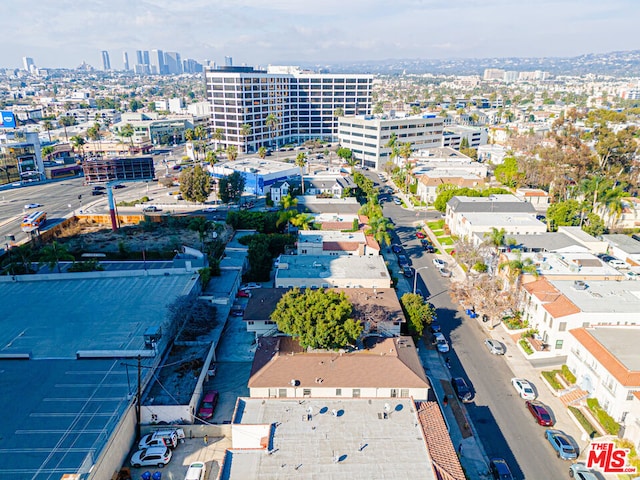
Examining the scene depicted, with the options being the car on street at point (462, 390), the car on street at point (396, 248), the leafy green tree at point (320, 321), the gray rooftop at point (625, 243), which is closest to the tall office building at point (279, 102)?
the car on street at point (396, 248)

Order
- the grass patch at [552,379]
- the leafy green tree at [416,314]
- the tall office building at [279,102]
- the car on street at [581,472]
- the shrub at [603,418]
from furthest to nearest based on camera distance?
the tall office building at [279,102] < the leafy green tree at [416,314] < the grass patch at [552,379] < the shrub at [603,418] < the car on street at [581,472]

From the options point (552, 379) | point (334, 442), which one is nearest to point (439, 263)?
point (552, 379)

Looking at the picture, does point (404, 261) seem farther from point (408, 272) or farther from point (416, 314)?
point (416, 314)

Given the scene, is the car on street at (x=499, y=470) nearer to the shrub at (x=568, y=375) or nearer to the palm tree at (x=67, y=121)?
the shrub at (x=568, y=375)

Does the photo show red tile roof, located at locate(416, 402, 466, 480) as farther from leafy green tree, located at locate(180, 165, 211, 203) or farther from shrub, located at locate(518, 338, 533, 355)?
leafy green tree, located at locate(180, 165, 211, 203)

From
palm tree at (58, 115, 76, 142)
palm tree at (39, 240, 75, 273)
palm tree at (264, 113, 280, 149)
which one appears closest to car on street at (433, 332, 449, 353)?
palm tree at (39, 240, 75, 273)

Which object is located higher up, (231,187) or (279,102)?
(279,102)

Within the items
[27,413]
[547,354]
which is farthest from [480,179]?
[27,413]
